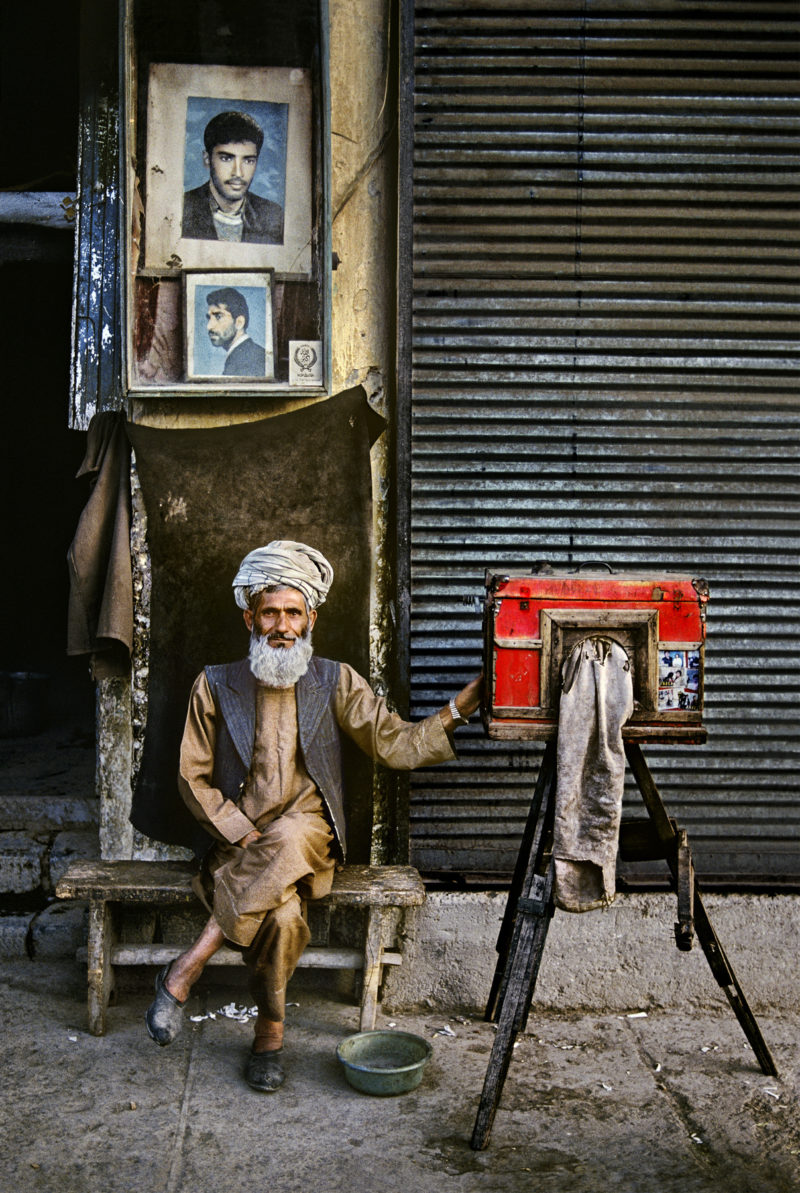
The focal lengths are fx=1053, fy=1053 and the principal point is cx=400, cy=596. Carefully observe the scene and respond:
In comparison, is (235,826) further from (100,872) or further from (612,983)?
(612,983)

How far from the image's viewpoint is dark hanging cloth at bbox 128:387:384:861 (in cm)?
407

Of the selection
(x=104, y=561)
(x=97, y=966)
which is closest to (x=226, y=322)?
(x=104, y=561)

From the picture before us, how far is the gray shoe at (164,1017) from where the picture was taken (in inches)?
137

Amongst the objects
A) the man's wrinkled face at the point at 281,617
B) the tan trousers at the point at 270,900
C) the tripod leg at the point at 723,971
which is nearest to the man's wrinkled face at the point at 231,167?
the man's wrinkled face at the point at 281,617

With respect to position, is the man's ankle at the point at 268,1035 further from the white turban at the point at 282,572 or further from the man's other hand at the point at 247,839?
the white turban at the point at 282,572

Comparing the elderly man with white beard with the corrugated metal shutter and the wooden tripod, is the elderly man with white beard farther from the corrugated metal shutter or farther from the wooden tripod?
the wooden tripod

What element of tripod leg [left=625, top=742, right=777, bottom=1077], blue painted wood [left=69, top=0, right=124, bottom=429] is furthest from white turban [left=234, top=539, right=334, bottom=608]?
tripod leg [left=625, top=742, right=777, bottom=1077]

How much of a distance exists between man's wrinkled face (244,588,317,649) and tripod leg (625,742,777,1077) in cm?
121

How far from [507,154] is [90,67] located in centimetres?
170

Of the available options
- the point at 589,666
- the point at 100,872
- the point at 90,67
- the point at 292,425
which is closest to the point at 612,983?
the point at 589,666

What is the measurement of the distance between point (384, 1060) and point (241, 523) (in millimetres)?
2001

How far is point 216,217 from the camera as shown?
4062 mm

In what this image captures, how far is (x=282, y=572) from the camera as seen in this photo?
3703 mm

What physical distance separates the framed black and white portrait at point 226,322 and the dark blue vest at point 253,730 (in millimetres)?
1163
